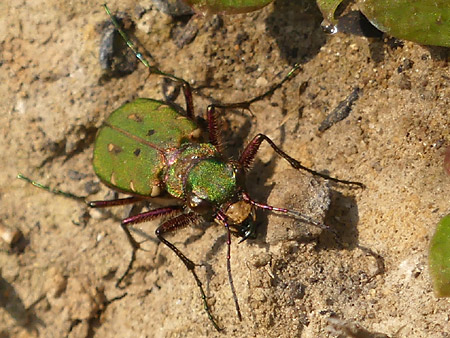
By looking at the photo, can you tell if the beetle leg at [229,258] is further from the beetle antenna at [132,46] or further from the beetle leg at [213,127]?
the beetle antenna at [132,46]

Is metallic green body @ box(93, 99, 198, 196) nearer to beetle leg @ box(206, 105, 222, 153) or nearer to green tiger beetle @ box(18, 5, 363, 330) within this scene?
green tiger beetle @ box(18, 5, 363, 330)

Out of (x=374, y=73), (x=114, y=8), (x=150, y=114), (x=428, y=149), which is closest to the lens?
(x=428, y=149)

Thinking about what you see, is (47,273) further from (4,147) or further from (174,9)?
(174,9)

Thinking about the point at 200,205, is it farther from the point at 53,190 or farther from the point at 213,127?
the point at 53,190

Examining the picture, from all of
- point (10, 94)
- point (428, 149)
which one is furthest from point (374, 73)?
point (10, 94)

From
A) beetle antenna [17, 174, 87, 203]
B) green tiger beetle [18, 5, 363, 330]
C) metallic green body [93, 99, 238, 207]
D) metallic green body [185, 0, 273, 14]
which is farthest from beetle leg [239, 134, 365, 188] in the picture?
beetle antenna [17, 174, 87, 203]

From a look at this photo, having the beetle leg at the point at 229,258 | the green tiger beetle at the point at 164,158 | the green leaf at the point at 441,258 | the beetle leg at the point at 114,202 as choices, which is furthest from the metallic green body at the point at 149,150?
the green leaf at the point at 441,258
